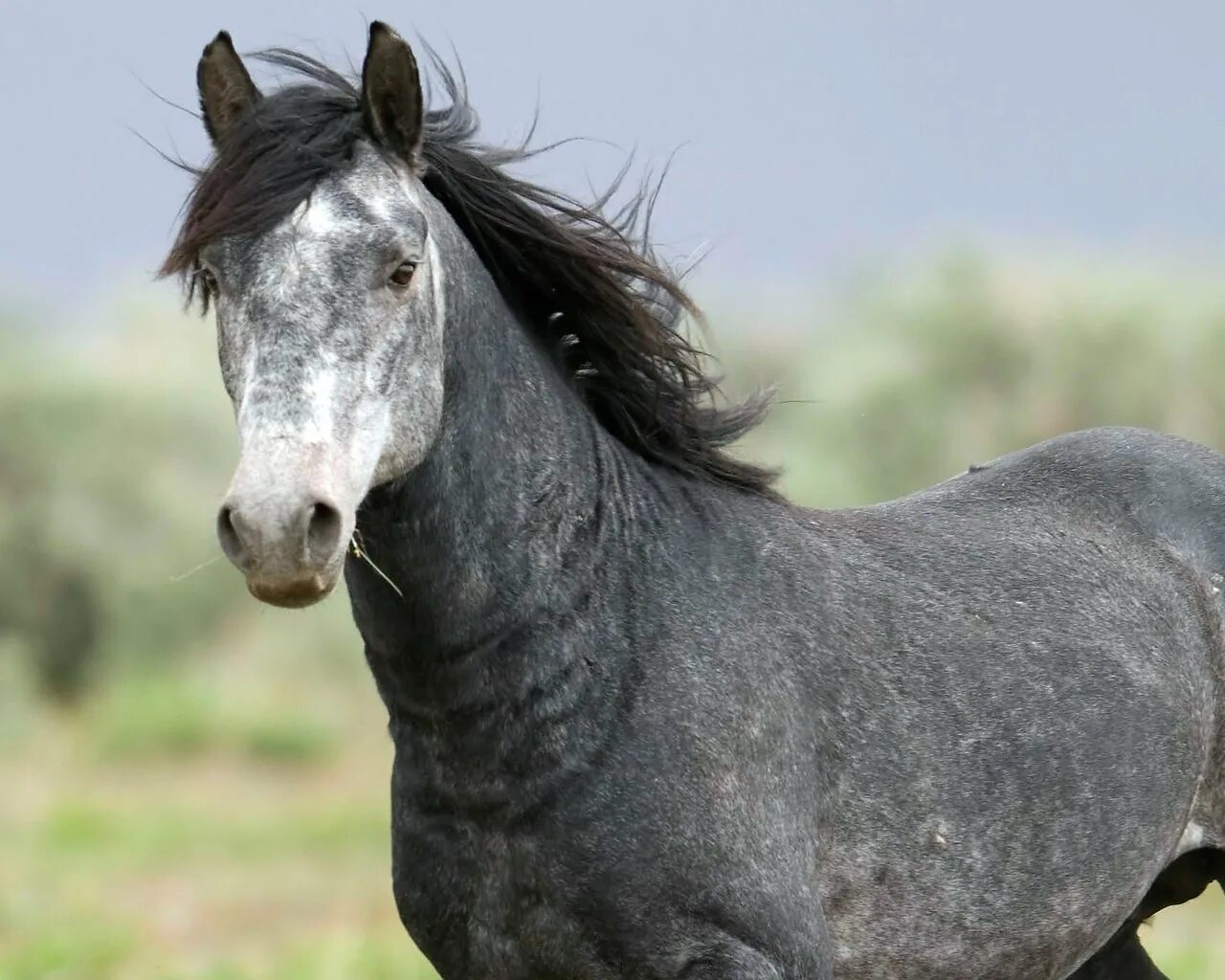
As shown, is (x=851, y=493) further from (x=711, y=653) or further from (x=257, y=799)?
(x=711, y=653)

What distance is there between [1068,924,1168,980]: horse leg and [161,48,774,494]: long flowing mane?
2047 millimetres

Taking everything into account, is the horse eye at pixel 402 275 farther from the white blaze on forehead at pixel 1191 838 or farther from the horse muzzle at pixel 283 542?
the white blaze on forehead at pixel 1191 838

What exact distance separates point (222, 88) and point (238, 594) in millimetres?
17336

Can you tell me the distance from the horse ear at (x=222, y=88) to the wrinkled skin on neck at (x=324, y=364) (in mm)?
374

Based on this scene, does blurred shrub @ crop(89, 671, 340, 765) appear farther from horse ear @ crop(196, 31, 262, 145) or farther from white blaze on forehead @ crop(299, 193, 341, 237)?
white blaze on forehead @ crop(299, 193, 341, 237)

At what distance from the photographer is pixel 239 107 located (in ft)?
14.7

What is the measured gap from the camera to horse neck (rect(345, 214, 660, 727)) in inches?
171

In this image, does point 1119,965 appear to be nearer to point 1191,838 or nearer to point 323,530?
point 1191,838

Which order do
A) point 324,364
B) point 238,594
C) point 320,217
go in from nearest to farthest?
point 324,364 < point 320,217 < point 238,594

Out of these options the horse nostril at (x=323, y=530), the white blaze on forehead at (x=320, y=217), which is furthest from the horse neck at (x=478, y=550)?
the horse nostril at (x=323, y=530)

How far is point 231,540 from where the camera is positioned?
12.1ft

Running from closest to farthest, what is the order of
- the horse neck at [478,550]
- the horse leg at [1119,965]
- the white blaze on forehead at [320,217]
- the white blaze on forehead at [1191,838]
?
the white blaze on forehead at [320,217], the horse neck at [478,550], the white blaze on forehead at [1191,838], the horse leg at [1119,965]

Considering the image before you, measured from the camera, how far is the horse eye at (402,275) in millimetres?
4102

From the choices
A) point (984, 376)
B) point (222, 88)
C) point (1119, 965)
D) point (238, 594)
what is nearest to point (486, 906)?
point (222, 88)
